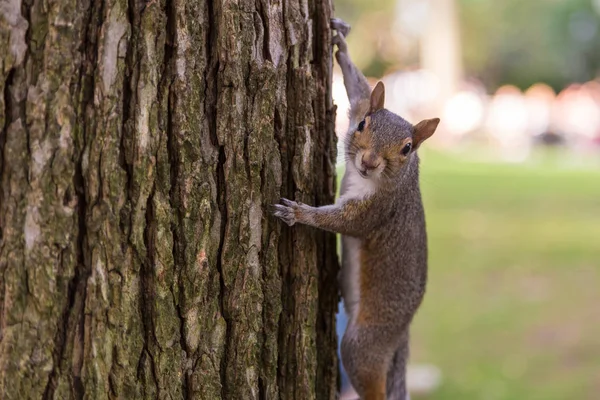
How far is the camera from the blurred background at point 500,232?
14.5 feet

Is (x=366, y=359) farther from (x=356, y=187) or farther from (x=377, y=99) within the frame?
(x=377, y=99)

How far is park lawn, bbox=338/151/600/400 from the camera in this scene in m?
4.30

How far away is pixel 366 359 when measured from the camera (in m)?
2.48

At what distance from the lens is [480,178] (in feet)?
37.7

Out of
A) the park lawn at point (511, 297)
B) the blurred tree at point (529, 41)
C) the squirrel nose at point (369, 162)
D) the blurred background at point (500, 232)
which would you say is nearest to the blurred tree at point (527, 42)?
the blurred tree at point (529, 41)

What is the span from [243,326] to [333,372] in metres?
0.45

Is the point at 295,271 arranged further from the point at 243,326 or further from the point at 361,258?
the point at 361,258

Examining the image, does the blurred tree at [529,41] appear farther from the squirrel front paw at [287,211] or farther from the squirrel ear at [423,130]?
the squirrel front paw at [287,211]

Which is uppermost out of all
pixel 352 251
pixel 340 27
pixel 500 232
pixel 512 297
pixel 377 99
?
pixel 340 27

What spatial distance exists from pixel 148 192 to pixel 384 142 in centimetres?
83

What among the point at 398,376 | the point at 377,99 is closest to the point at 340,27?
the point at 377,99

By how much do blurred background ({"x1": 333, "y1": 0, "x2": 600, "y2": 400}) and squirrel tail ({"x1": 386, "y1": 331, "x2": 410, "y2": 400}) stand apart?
0.21 metres

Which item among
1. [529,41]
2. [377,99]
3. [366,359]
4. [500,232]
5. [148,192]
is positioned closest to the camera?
[148,192]

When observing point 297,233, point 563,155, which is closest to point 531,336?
point 297,233
